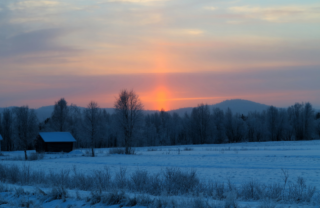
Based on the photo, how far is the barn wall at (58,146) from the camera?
63147 millimetres

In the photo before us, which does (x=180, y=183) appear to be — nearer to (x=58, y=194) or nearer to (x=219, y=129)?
(x=58, y=194)

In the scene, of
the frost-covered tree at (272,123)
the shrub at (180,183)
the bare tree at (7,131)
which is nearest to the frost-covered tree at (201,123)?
the frost-covered tree at (272,123)

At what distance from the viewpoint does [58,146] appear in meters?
64.2

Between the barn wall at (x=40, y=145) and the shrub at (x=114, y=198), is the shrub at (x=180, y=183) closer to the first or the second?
the shrub at (x=114, y=198)

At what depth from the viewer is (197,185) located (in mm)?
14500

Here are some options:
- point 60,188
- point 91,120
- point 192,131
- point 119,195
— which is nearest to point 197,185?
point 119,195

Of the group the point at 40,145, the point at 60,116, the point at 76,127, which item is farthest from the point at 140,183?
the point at 76,127

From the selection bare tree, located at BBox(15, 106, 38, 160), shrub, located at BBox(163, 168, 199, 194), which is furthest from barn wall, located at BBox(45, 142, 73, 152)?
shrub, located at BBox(163, 168, 199, 194)

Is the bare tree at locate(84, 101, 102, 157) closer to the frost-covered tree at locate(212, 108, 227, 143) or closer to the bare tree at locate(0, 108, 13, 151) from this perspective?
the bare tree at locate(0, 108, 13, 151)

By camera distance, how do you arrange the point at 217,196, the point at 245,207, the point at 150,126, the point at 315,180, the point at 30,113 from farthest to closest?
the point at 150,126 < the point at 30,113 < the point at 315,180 < the point at 217,196 < the point at 245,207

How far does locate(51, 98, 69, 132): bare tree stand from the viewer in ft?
291

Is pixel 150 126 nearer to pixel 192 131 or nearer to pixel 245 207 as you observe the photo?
pixel 192 131

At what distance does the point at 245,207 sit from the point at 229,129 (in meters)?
100

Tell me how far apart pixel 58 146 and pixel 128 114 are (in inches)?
758
